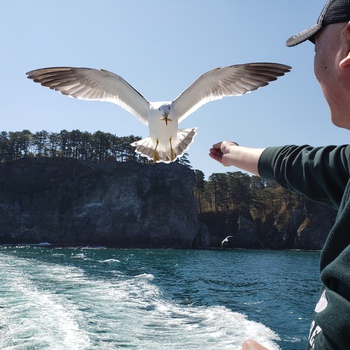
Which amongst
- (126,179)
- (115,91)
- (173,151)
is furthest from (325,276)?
(126,179)

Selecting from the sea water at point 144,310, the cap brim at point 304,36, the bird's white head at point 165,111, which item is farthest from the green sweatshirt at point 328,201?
the sea water at point 144,310

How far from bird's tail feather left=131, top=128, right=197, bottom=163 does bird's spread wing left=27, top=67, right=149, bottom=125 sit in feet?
2.17

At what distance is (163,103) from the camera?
549cm

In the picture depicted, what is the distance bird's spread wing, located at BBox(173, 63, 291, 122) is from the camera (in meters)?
4.63

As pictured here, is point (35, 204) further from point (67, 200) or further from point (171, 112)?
point (171, 112)

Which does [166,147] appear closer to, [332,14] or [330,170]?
[330,170]

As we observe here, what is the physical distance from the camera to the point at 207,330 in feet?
38.2

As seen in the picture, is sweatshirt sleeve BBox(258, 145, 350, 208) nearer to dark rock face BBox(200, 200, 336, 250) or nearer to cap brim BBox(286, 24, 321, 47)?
cap brim BBox(286, 24, 321, 47)

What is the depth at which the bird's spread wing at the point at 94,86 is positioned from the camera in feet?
15.3

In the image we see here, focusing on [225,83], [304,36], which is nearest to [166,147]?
[225,83]

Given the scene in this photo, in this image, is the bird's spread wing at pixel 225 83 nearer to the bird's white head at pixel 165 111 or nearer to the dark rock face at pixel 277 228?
the bird's white head at pixel 165 111

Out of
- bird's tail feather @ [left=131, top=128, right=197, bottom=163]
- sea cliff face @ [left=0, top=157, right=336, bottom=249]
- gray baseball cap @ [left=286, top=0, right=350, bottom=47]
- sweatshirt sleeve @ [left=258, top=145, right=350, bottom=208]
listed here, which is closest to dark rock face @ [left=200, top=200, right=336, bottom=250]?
sea cliff face @ [left=0, top=157, right=336, bottom=249]

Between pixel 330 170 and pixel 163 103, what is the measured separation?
13.9 ft

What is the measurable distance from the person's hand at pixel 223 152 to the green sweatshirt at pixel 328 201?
0.78ft
